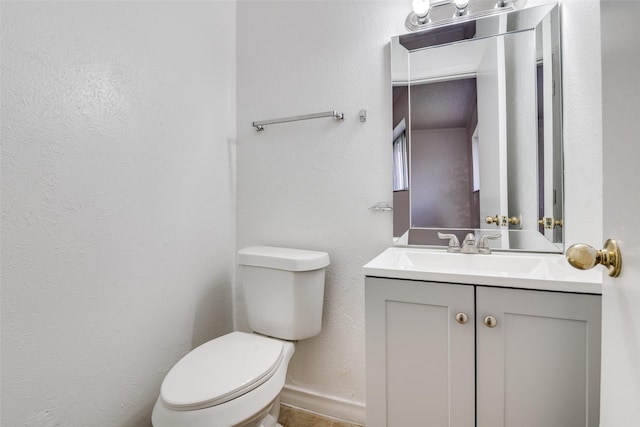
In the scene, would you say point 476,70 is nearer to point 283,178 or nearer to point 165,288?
point 283,178

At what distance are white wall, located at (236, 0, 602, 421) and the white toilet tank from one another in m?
0.13

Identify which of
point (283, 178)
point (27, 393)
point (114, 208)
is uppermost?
point (283, 178)

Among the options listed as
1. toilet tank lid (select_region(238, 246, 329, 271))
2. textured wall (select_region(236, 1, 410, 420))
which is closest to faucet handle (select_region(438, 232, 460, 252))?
textured wall (select_region(236, 1, 410, 420))

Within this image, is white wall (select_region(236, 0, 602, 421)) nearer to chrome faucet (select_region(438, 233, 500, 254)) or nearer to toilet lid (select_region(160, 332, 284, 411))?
chrome faucet (select_region(438, 233, 500, 254))

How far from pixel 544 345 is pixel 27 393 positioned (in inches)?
56.6

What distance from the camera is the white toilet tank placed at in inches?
51.5

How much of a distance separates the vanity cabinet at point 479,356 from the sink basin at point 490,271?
0.9 inches

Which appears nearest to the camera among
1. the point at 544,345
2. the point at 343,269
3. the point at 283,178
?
the point at 544,345

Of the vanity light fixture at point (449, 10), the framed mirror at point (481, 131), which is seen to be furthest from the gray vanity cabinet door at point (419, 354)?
the vanity light fixture at point (449, 10)

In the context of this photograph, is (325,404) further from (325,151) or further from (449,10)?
(449,10)

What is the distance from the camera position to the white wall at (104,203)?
887mm

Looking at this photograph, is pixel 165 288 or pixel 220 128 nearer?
pixel 165 288

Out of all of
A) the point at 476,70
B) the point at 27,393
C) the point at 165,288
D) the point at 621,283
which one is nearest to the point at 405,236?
the point at 476,70

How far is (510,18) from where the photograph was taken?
46.1 inches
